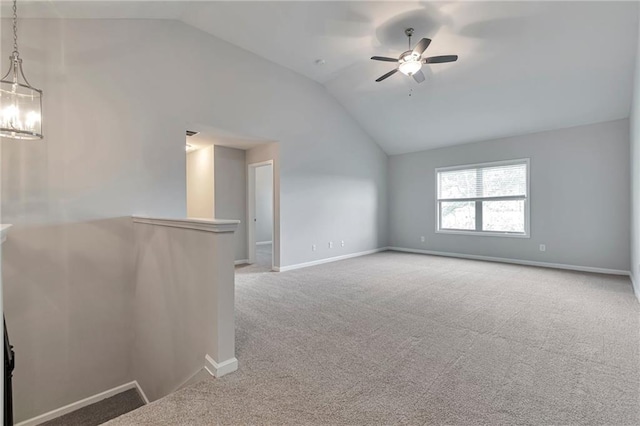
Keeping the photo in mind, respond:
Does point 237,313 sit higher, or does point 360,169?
point 360,169

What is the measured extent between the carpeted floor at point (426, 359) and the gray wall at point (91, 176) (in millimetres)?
1610

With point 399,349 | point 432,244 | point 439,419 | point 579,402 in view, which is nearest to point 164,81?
point 399,349

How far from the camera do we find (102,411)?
2984mm

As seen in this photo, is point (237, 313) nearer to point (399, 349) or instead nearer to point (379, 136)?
point (399, 349)

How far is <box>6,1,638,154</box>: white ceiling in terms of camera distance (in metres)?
3.39

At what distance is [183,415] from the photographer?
161 centimetres

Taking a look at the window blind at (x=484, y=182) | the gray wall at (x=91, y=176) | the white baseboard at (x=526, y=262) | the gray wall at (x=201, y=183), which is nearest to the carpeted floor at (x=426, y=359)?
the white baseboard at (x=526, y=262)

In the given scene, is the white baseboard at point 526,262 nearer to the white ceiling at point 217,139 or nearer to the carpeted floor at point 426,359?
the carpeted floor at point 426,359

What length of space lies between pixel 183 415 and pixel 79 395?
2.41 meters

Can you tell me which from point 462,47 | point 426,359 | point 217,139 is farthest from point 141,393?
point 462,47

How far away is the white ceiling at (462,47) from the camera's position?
339cm

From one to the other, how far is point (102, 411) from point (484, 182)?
7250mm

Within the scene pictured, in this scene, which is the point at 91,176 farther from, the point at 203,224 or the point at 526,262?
the point at 526,262

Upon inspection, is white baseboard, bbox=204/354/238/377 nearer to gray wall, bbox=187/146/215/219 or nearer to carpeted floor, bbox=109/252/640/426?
carpeted floor, bbox=109/252/640/426
